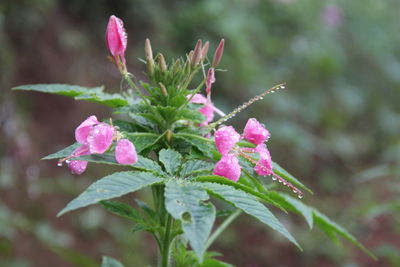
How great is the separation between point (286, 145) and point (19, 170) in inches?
107

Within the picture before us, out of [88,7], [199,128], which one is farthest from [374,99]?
[199,128]

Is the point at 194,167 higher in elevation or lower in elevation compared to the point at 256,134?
lower

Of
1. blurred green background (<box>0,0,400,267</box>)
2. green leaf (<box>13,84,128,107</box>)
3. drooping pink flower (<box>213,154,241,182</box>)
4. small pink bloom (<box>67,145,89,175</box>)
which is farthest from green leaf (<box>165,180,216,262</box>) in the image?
blurred green background (<box>0,0,400,267</box>)

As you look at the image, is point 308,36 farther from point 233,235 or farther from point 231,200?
point 231,200

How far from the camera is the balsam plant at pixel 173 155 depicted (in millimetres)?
907

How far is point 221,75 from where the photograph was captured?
506cm

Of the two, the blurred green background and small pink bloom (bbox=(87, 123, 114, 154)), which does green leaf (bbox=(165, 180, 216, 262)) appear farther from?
the blurred green background

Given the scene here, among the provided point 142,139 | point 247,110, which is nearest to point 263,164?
point 142,139

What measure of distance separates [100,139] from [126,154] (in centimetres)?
9

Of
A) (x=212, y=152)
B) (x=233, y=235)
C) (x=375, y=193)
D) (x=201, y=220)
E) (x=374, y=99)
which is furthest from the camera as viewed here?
(x=374, y=99)

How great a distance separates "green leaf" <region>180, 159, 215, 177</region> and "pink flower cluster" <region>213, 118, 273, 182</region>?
1.1 inches

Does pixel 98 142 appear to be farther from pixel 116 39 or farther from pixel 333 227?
pixel 333 227

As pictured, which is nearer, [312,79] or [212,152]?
[212,152]

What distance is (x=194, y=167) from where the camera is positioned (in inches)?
41.4
